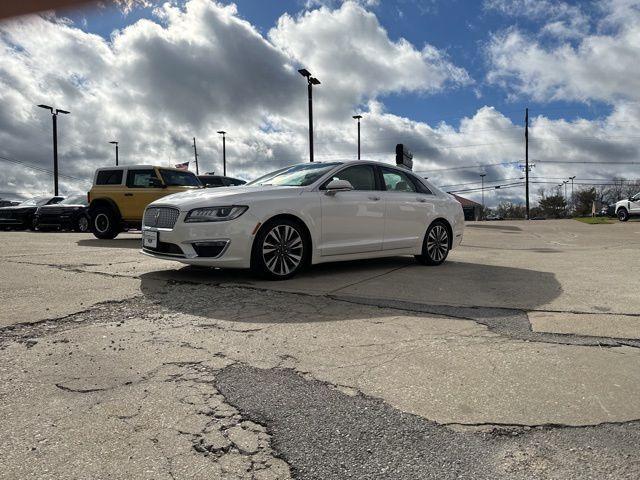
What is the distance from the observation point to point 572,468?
2.07m

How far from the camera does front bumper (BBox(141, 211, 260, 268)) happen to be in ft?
18.8

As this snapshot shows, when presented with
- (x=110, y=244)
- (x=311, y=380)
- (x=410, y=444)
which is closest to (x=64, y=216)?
(x=110, y=244)

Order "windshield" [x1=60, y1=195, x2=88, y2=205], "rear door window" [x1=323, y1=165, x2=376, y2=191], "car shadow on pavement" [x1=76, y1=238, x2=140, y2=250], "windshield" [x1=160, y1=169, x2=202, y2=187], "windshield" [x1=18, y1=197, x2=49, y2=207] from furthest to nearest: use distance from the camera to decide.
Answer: "windshield" [x1=18, y1=197, x2=49, y2=207], "windshield" [x1=60, y1=195, x2=88, y2=205], "windshield" [x1=160, y1=169, x2=202, y2=187], "car shadow on pavement" [x1=76, y1=238, x2=140, y2=250], "rear door window" [x1=323, y1=165, x2=376, y2=191]

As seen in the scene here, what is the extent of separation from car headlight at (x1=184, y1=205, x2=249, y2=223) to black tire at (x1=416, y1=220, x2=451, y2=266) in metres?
3.25

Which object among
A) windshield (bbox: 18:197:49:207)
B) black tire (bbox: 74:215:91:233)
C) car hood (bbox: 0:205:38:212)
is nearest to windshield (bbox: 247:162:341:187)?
black tire (bbox: 74:215:91:233)

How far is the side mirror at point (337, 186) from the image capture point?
21.3 ft

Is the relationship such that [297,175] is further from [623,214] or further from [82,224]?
[623,214]

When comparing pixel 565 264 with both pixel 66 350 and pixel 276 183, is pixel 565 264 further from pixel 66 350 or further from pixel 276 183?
pixel 66 350

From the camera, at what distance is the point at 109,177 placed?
1277cm

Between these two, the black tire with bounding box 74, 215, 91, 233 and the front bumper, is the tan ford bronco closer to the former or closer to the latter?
the black tire with bounding box 74, 215, 91, 233

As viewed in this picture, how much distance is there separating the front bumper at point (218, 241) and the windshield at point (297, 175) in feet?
3.69

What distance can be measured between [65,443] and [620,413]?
8.61ft

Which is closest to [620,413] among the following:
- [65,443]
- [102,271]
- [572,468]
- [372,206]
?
[572,468]

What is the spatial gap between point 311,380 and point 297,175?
4.38m
